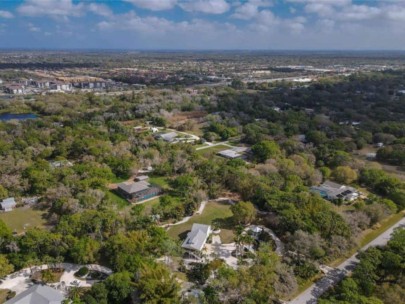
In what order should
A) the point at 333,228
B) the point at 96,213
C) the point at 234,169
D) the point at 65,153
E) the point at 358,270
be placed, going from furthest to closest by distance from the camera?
the point at 65,153 → the point at 234,169 → the point at 96,213 → the point at 333,228 → the point at 358,270

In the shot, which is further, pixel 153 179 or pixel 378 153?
pixel 378 153

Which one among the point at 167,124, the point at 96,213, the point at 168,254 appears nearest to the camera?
the point at 168,254

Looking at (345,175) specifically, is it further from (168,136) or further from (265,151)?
(168,136)

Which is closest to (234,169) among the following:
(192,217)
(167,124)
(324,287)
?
(192,217)

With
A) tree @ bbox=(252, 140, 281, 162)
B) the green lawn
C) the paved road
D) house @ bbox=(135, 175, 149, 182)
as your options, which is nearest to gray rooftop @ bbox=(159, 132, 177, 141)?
the green lawn

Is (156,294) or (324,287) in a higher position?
(156,294)

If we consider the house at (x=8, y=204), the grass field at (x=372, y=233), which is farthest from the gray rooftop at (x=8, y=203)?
the grass field at (x=372, y=233)

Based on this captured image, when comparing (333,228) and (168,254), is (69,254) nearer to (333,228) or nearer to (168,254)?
(168,254)

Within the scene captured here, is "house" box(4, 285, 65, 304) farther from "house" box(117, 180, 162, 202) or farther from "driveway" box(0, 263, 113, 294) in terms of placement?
"house" box(117, 180, 162, 202)
